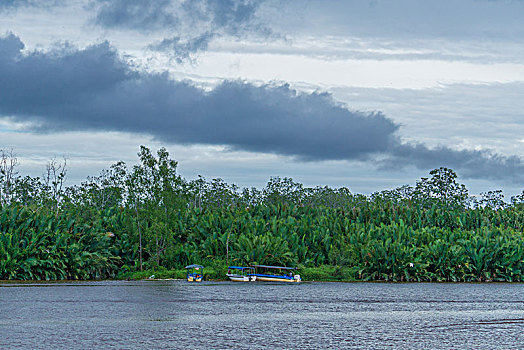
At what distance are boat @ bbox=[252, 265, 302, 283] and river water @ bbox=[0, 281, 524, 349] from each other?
6.01m

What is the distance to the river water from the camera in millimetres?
17203

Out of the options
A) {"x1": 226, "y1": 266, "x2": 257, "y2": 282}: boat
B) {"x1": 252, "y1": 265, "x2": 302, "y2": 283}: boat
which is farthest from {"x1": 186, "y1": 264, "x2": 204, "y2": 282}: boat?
{"x1": 252, "y1": 265, "x2": 302, "y2": 283}: boat

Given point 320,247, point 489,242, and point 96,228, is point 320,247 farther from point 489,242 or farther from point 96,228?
point 96,228

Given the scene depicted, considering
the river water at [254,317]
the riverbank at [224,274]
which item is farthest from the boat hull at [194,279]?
the river water at [254,317]

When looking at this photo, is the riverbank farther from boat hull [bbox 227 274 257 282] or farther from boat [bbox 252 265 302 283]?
boat hull [bbox 227 274 257 282]

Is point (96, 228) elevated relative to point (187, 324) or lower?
elevated

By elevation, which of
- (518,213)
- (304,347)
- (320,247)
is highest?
(518,213)

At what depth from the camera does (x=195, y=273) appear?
1688 inches

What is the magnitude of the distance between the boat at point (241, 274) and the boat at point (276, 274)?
0.42m

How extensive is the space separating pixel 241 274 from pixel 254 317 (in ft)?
Answer: 69.8

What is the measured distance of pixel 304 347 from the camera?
54.1ft

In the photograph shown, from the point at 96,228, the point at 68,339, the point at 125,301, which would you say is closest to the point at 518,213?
the point at 96,228

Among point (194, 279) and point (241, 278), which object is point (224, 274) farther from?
point (194, 279)

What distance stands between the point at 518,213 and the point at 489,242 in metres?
17.1
